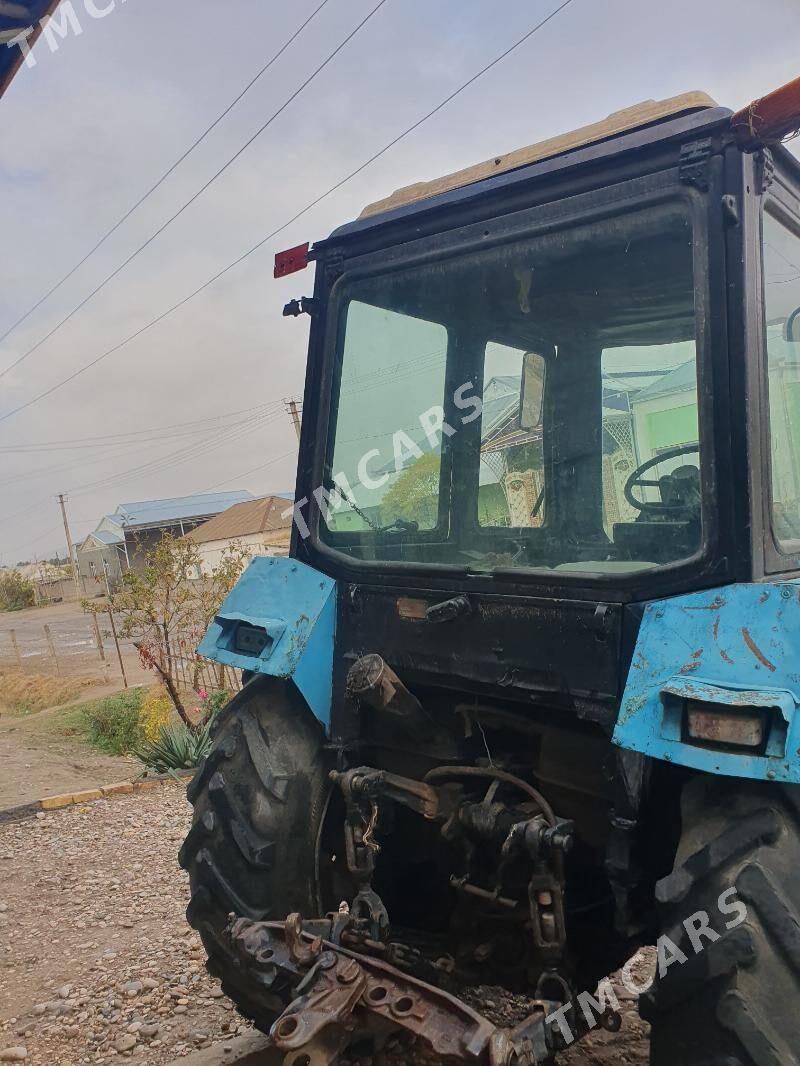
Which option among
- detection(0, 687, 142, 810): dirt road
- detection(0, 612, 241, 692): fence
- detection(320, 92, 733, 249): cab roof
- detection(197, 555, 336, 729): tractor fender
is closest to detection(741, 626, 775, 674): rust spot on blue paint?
detection(320, 92, 733, 249): cab roof

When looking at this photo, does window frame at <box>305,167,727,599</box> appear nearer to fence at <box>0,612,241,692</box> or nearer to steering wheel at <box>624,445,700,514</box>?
steering wheel at <box>624,445,700,514</box>

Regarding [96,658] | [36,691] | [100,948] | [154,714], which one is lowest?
[96,658]

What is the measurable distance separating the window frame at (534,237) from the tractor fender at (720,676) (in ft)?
0.41

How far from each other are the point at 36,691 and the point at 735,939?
15087 mm

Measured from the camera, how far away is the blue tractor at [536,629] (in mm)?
1678

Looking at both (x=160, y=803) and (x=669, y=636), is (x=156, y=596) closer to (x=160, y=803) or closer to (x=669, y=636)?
(x=160, y=803)

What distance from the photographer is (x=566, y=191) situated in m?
2.18

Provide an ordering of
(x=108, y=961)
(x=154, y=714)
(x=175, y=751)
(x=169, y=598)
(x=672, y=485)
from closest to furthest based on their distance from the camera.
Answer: (x=672, y=485) < (x=108, y=961) < (x=175, y=751) < (x=169, y=598) < (x=154, y=714)


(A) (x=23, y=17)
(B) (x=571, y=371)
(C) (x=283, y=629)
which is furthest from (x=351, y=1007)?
(A) (x=23, y=17)

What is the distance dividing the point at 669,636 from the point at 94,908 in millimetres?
3532

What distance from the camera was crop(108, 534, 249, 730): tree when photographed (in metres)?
8.59

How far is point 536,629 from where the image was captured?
2117mm

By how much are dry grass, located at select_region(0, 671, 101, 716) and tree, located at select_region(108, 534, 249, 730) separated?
18.2 ft

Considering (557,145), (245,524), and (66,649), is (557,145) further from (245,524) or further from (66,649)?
(245,524)
